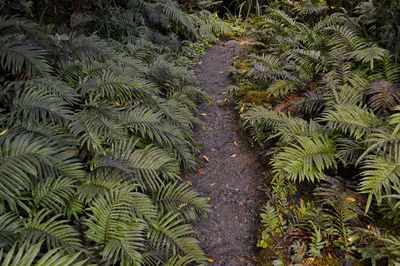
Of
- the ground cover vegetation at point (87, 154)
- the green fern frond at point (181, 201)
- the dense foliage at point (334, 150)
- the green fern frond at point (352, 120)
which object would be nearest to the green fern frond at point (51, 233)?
the ground cover vegetation at point (87, 154)

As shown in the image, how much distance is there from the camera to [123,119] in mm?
3820

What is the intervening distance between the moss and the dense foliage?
0.02m

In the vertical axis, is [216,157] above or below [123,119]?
below

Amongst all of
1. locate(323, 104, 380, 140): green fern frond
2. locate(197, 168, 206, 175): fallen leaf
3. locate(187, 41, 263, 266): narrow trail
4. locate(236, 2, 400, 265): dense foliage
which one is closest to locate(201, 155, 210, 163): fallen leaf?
locate(187, 41, 263, 266): narrow trail

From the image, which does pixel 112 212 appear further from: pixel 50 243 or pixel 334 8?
pixel 334 8

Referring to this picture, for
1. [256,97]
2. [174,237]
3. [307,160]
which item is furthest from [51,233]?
[256,97]

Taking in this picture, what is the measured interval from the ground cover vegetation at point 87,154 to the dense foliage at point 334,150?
862 millimetres

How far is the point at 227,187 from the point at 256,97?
1986 millimetres

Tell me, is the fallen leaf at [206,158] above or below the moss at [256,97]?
below

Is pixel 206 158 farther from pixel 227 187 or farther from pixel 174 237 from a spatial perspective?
pixel 174 237

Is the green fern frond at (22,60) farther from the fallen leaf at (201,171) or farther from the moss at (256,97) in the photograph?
the moss at (256,97)

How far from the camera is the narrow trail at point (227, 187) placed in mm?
3208

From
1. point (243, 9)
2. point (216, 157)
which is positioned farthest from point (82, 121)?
point (243, 9)

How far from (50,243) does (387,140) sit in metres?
2.96
